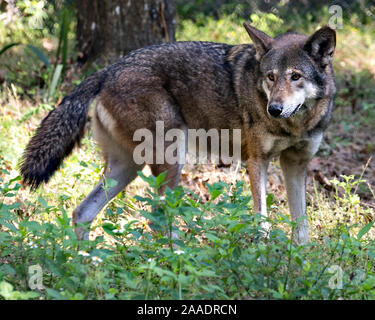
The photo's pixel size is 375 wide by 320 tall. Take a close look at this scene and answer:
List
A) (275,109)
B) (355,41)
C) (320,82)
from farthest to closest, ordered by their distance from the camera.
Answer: (355,41)
(320,82)
(275,109)

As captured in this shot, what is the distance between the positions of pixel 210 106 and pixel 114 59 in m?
3.18

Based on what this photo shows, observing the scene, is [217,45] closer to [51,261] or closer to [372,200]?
[372,200]

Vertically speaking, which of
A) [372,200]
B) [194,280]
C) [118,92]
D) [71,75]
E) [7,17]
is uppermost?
[7,17]

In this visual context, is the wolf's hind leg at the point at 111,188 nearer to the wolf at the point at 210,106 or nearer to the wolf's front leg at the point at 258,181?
the wolf at the point at 210,106

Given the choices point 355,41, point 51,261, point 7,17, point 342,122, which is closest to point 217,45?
point 51,261

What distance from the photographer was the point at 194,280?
2.79 metres

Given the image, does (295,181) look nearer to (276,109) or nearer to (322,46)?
(276,109)

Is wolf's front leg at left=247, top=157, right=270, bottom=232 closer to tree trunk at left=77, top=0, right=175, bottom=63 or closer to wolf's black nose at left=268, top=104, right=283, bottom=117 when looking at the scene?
wolf's black nose at left=268, top=104, right=283, bottom=117

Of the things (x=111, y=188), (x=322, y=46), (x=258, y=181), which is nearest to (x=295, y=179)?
(x=258, y=181)

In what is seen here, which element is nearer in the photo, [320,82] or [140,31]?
[320,82]

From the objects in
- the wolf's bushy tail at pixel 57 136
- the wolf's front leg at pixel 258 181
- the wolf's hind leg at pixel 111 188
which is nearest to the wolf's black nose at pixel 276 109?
the wolf's front leg at pixel 258 181

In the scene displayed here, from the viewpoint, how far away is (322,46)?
14.3 feet

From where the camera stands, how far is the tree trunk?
7.39 metres

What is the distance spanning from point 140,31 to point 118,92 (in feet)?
10.1
